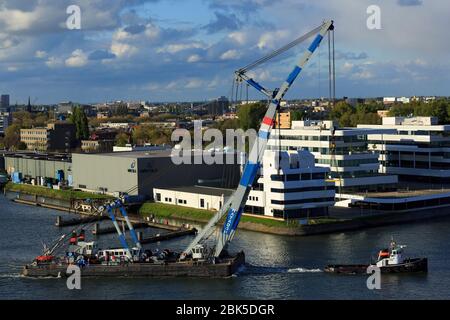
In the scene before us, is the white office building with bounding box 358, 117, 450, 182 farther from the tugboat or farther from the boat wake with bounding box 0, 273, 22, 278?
the boat wake with bounding box 0, 273, 22, 278

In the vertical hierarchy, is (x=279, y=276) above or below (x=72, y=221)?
below

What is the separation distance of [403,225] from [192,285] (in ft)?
29.2

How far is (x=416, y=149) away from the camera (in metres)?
29.0

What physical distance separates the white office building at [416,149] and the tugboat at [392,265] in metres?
12.2

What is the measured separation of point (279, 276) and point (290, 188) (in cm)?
628

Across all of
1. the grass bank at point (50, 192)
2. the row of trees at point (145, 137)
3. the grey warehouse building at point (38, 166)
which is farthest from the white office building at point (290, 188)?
the row of trees at point (145, 137)

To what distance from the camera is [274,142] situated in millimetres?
28859

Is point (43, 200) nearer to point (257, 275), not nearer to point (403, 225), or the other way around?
point (403, 225)

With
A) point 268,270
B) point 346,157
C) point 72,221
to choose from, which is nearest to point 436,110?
point 346,157

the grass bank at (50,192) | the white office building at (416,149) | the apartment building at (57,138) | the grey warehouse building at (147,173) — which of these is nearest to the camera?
the grey warehouse building at (147,173)

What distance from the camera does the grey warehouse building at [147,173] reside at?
28.0 meters

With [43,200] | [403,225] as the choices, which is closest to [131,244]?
[403,225]

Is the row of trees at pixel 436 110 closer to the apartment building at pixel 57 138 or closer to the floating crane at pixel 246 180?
the apartment building at pixel 57 138

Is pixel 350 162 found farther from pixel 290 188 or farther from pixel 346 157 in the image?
pixel 290 188
